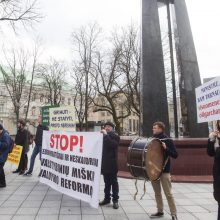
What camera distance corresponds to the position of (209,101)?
19.0 ft

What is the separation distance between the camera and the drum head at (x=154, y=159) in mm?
6402

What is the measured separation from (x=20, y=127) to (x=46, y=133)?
4.09m

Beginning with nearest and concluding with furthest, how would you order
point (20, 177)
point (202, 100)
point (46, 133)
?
point (202, 100), point (46, 133), point (20, 177)

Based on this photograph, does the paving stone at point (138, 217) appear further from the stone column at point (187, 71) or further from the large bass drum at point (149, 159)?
the stone column at point (187, 71)

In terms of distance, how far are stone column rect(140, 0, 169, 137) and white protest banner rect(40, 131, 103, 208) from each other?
18.1ft

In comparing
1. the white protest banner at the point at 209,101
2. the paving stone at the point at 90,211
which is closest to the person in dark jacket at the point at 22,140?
the paving stone at the point at 90,211

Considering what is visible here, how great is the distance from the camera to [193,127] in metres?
13.7

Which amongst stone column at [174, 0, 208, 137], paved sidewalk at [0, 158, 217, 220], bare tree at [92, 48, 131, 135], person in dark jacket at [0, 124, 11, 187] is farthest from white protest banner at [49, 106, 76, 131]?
bare tree at [92, 48, 131, 135]

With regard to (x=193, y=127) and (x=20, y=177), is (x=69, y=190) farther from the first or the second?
(x=193, y=127)

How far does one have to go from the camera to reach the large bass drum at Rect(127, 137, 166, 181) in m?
6.39

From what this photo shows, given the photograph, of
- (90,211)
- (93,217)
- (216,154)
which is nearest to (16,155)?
(90,211)

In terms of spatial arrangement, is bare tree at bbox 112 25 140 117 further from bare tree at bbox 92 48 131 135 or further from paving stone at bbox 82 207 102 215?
paving stone at bbox 82 207 102 215

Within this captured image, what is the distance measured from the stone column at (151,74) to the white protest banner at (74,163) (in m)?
5.50

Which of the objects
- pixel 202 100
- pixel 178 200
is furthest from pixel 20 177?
pixel 202 100
